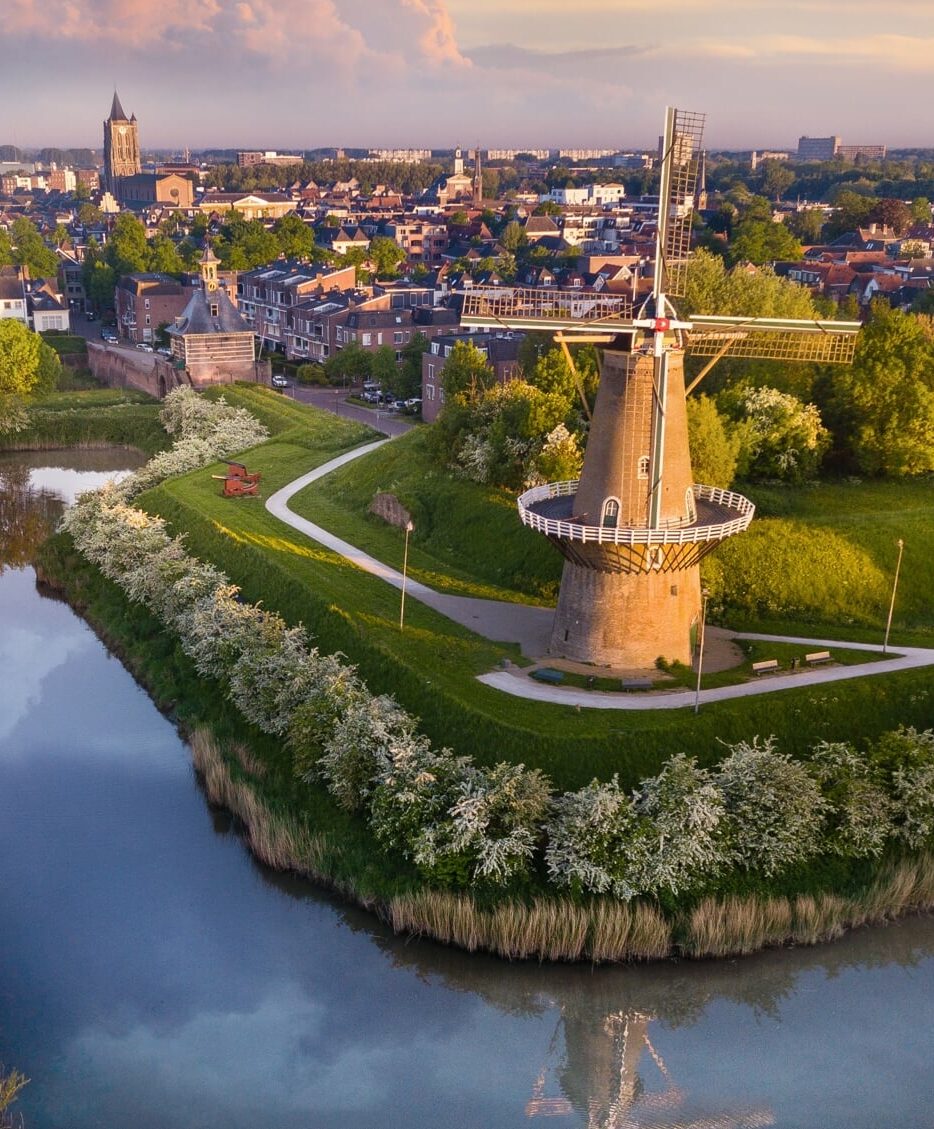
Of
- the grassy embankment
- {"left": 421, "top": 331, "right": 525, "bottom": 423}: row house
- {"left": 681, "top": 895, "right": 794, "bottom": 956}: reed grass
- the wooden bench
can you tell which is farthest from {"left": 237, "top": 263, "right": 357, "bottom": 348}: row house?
{"left": 681, "top": 895, "right": 794, "bottom": 956}: reed grass

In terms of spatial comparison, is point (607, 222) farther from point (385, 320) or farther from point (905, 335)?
point (905, 335)

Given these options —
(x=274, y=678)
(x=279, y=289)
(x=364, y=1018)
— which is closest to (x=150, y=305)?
Result: (x=279, y=289)

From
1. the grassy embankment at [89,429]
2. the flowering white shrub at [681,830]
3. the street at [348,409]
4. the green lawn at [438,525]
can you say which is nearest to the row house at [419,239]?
the street at [348,409]

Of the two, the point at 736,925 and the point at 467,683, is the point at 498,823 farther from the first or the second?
the point at 467,683

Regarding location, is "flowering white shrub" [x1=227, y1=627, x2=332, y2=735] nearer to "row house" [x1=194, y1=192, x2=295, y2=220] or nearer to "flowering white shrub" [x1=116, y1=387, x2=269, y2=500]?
"flowering white shrub" [x1=116, y1=387, x2=269, y2=500]

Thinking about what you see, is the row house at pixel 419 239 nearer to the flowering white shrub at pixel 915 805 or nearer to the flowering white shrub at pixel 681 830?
the flowering white shrub at pixel 915 805
